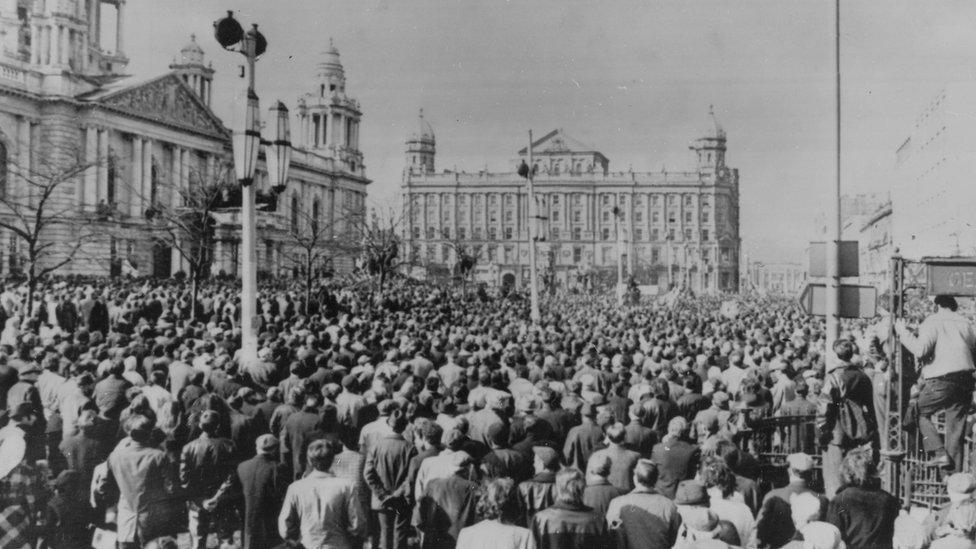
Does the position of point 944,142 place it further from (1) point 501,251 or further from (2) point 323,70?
(1) point 501,251

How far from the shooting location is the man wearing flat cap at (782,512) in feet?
20.1

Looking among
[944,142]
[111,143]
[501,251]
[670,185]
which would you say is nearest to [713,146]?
[670,185]

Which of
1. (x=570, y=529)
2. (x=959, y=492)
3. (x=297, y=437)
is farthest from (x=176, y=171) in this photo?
(x=959, y=492)

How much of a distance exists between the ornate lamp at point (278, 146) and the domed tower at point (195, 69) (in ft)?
214

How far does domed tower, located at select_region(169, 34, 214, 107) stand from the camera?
240ft

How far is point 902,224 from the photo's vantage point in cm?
6425

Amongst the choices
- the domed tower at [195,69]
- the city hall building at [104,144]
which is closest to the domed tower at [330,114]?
the domed tower at [195,69]

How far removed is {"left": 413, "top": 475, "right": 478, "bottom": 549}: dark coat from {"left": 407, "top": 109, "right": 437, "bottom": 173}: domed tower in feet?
403

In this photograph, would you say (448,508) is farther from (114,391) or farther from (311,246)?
(311,246)

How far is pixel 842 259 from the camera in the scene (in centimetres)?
1095

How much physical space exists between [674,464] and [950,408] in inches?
133

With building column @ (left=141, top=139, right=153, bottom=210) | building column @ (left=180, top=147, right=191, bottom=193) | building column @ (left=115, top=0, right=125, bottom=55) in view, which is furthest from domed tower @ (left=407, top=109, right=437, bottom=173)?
building column @ (left=141, top=139, right=153, bottom=210)

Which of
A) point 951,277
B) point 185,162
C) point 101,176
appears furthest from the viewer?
point 185,162

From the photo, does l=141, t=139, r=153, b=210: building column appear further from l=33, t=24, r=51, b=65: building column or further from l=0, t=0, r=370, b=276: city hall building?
l=33, t=24, r=51, b=65: building column
